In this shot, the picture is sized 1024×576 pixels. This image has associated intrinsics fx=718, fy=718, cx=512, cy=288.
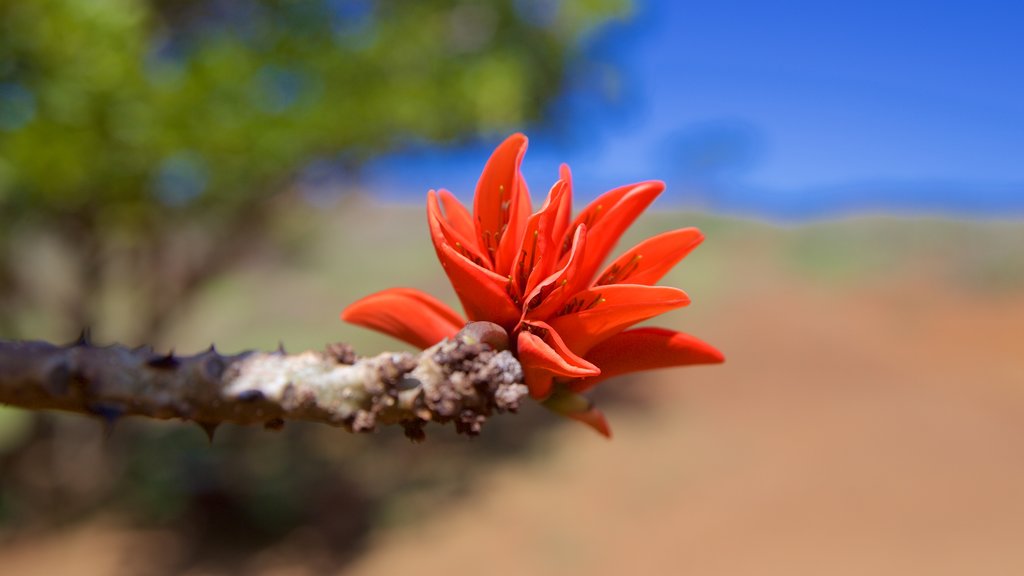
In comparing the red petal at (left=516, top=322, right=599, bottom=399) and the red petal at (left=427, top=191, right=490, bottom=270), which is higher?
the red petal at (left=427, top=191, right=490, bottom=270)

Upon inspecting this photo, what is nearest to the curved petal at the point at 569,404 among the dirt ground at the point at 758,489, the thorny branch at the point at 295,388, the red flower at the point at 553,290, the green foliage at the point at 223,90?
the red flower at the point at 553,290

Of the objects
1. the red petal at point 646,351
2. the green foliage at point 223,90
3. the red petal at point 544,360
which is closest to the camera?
the red petal at point 544,360

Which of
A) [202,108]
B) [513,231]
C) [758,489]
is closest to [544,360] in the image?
[513,231]

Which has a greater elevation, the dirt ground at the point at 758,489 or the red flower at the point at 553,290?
the red flower at the point at 553,290

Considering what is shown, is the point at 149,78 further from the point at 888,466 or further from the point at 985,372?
the point at 985,372

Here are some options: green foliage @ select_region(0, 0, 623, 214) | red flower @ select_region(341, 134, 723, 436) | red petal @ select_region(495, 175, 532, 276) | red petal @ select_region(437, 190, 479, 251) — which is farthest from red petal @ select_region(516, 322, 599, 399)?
green foliage @ select_region(0, 0, 623, 214)

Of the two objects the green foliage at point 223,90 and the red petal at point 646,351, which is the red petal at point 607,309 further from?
the green foliage at point 223,90

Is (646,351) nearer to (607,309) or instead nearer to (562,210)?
(607,309)

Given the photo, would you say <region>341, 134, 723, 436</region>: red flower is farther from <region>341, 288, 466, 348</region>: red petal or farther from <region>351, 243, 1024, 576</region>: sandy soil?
<region>351, 243, 1024, 576</region>: sandy soil
